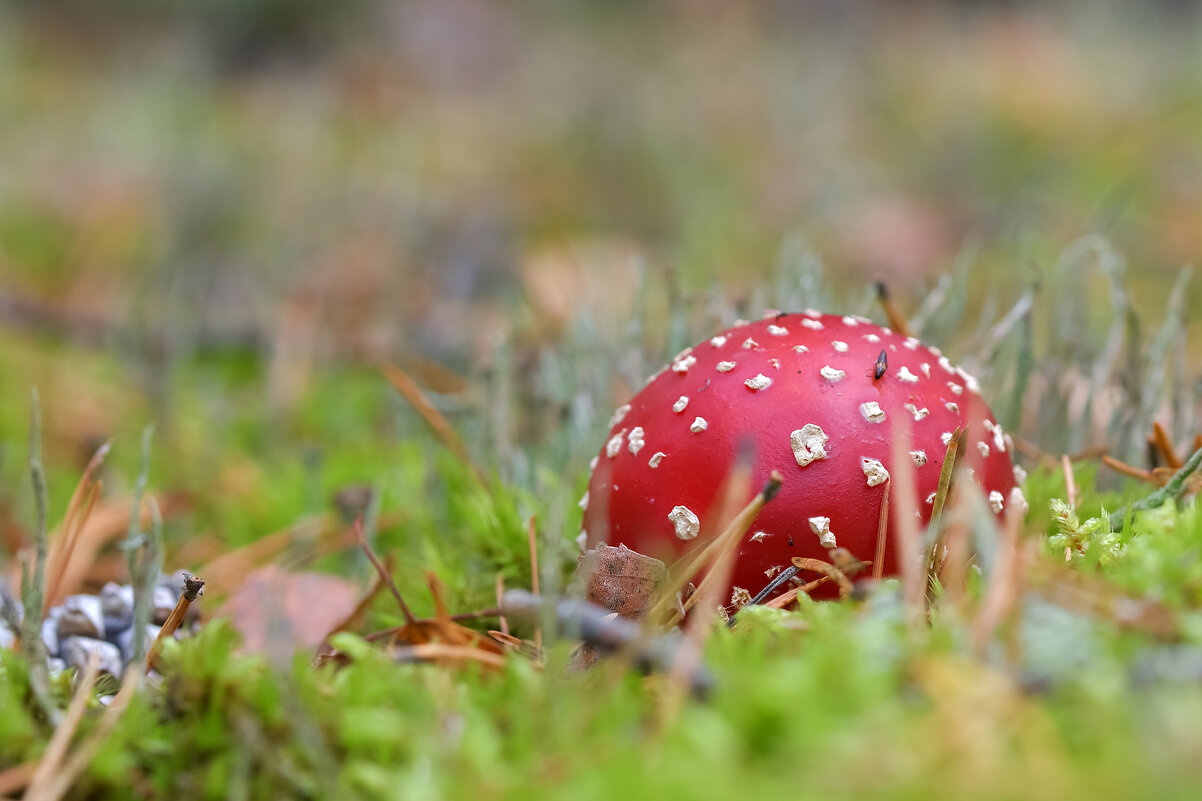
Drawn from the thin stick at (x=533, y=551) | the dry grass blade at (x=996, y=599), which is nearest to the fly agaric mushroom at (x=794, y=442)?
the thin stick at (x=533, y=551)

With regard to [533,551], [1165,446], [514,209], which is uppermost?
[1165,446]

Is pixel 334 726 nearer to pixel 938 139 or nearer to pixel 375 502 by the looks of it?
pixel 375 502

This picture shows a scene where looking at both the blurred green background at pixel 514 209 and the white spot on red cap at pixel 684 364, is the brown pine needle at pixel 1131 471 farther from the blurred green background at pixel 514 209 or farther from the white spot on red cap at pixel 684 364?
the white spot on red cap at pixel 684 364

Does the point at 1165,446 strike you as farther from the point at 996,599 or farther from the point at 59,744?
the point at 59,744

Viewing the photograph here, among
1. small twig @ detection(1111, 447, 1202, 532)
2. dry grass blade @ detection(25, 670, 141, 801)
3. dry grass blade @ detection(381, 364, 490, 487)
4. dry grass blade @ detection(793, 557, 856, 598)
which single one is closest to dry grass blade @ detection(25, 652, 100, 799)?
dry grass blade @ detection(25, 670, 141, 801)

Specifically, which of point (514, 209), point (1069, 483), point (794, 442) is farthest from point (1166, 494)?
point (514, 209)

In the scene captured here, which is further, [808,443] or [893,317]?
[893,317]
